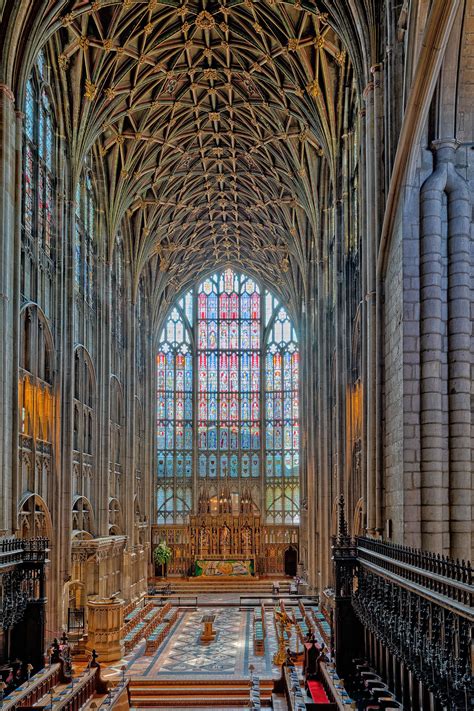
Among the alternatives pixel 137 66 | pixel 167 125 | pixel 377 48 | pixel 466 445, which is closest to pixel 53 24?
pixel 137 66

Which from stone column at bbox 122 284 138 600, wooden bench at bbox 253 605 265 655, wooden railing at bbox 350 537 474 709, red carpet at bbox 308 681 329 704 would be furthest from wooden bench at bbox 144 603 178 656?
wooden railing at bbox 350 537 474 709

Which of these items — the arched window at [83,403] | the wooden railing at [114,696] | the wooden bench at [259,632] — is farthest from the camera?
the arched window at [83,403]

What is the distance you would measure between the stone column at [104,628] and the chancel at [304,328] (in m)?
0.06

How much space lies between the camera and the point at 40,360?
88.2 feet

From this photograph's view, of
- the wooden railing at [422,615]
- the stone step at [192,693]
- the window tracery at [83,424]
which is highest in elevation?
the window tracery at [83,424]

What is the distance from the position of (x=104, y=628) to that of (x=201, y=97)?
2398 centimetres

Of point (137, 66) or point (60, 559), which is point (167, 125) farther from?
→ point (60, 559)

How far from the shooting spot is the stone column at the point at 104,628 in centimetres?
2617

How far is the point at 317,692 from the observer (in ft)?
56.8

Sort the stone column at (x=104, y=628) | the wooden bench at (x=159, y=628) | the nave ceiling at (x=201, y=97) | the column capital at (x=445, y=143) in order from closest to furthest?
the column capital at (x=445, y=143)
the stone column at (x=104, y=628)
the wooden bench at (x=159, y=628)
the nave ceiling at (x=201, y=97)

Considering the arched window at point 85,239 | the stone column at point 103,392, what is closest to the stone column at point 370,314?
the arched window at point 85,239

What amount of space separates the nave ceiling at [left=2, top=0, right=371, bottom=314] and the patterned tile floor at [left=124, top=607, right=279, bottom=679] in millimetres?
17435

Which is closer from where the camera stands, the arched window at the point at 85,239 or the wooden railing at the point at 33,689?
the wooden railing at the point at 33,689

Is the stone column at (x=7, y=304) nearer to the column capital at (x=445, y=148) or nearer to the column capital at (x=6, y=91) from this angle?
the column capital at (x=6, y=91)
